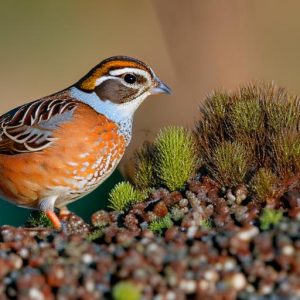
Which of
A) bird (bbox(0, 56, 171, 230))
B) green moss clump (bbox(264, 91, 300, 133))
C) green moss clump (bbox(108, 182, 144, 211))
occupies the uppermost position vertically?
bird (bbox(0, 56, 171, 230))

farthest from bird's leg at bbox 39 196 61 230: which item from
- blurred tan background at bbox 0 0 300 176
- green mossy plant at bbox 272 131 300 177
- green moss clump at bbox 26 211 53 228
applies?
green mossy plant at bbox 272 131 300 177

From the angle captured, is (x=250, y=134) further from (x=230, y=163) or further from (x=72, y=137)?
(x=72, y=137)

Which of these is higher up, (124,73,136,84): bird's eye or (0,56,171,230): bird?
(124,73,136,84): bird's eye

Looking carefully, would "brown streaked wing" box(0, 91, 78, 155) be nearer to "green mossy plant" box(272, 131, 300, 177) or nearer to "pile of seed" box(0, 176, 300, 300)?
"pile of seed" box(0, 176, 300, 300)

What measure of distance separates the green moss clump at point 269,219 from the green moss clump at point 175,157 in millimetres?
1251

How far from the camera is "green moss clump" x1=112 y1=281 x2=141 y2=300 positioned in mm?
3432

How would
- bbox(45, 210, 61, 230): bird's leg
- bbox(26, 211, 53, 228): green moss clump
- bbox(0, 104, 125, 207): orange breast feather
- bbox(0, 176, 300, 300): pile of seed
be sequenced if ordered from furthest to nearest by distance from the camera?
bbox(26, 211, 53, 228): green moss clump → bbox(45, 210, 61, 230): bird's leg → bbox(0, 104, 125, 207): orange breast feather → bbox(0, 176, 300, 300): pile of seed

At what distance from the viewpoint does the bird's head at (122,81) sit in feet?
18.9

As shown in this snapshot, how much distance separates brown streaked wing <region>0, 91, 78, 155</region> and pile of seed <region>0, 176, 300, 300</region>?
49.6 inches

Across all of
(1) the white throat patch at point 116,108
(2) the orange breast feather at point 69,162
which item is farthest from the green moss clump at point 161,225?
(1) the white throat patch at point 116,108

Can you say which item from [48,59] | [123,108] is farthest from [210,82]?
[48,59]

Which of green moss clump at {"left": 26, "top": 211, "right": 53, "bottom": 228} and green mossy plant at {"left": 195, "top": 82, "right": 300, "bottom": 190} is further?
green moss clump at {"left": 26, "top": 211, "right": 53, "bottom": 228}

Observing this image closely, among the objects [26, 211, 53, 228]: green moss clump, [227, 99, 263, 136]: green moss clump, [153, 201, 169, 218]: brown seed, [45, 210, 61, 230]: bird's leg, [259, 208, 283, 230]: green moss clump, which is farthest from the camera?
[26, 211, 53, 228]: green moss clump

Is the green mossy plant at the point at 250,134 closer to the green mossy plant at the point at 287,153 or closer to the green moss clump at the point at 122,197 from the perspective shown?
the green mossy plant at the point at 287,153
